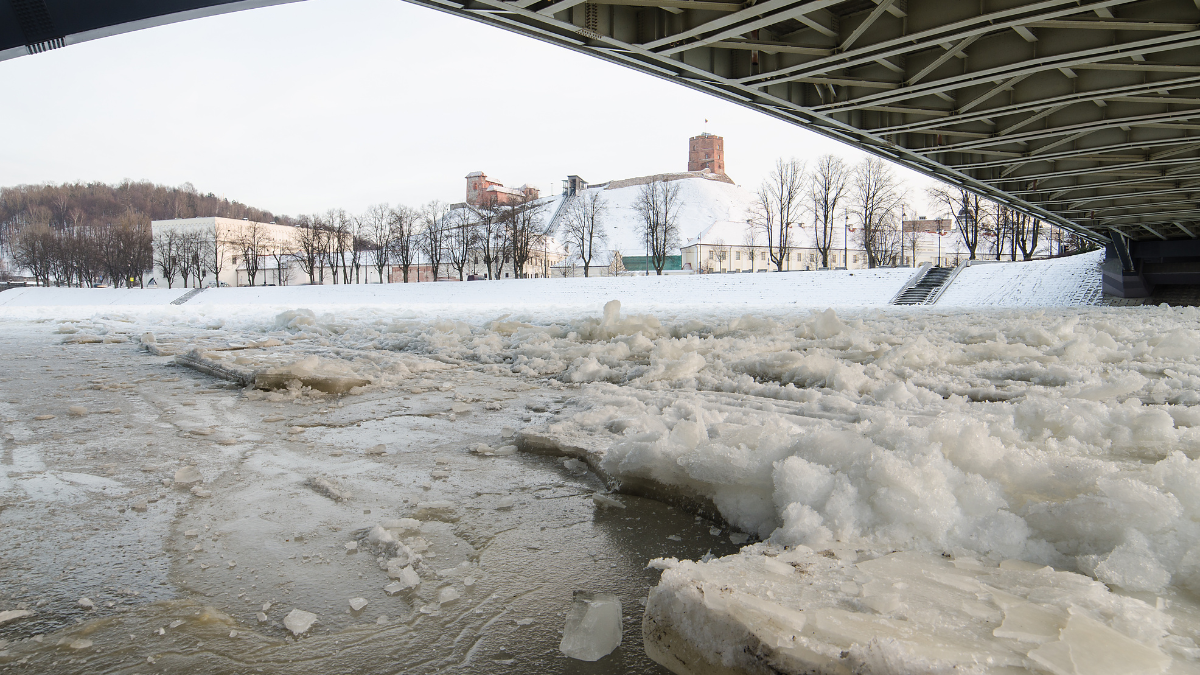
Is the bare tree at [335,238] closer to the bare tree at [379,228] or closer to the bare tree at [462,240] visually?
the bare tree at [379,228]

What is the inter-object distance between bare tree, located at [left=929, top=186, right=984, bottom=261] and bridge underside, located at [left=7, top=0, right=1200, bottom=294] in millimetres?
32327

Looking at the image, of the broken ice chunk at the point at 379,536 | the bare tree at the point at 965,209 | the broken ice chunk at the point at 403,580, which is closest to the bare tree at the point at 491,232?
the bare tree at the point at 965,209

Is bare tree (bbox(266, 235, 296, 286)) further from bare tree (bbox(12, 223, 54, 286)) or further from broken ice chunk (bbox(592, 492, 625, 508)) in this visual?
broken ice chunk (bbox(592, 492, 625, 508))

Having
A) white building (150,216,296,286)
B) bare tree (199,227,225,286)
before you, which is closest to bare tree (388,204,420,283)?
white building (150,216,296,286)

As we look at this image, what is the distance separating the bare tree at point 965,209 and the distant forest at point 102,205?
282ft

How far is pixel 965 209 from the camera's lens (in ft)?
153

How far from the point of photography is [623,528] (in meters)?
2.64

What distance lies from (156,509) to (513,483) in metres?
1.60

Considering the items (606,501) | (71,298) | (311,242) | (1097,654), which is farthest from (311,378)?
(311,242)

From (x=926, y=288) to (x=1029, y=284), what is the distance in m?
5.11

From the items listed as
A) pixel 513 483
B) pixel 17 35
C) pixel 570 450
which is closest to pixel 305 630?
pixel 513 483

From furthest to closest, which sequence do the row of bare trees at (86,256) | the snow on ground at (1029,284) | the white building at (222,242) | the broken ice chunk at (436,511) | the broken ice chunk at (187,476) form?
the white building at (222,242) < the row of bare trees at (86,256) < the snow on ground at (1029,284) < the broken ice chunk at (187,476) < the broken ice chunk at (436,511)

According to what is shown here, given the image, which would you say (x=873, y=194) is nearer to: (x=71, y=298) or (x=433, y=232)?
(x=433, y=232)

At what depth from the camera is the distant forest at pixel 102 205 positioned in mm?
82312
